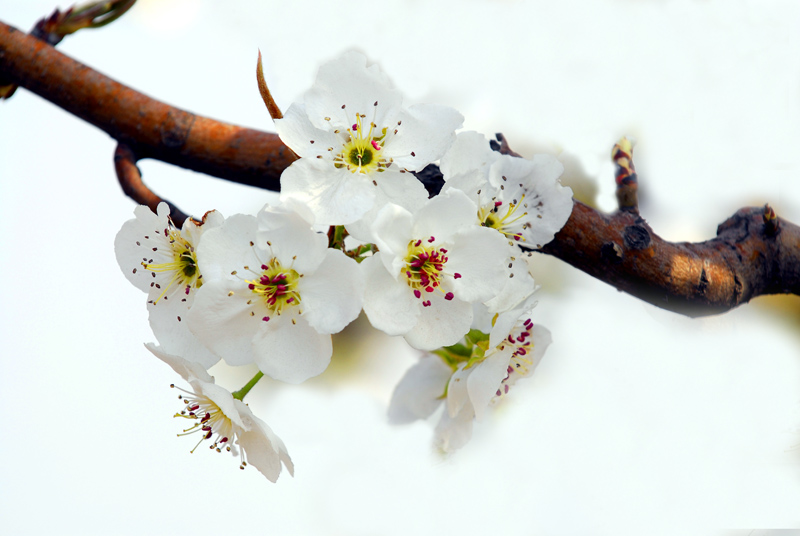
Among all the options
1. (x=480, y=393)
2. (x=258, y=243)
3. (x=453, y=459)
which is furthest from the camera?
(x=453, y=459)

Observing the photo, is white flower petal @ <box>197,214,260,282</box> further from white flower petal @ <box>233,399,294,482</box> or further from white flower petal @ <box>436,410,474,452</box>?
white flower petal @ <box>436,410,474,452</box>

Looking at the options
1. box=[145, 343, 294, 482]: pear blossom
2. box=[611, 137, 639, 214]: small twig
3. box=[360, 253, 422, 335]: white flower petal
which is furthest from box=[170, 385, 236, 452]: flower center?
box=[611, 137, 639, 214]: small twig

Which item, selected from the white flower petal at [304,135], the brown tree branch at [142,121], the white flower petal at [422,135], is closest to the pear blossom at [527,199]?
the white flower petal at [422,135]

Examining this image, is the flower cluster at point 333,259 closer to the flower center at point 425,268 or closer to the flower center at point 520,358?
the flower center at point 425,268

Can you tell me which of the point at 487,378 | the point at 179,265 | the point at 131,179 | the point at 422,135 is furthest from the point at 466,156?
the point at 131,179

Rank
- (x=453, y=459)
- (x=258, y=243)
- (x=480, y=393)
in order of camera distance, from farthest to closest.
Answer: (x=453, y=459)
(x=480, y=393)
(x=258, y=243)

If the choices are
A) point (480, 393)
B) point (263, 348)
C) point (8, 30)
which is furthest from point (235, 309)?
point (8, 30)

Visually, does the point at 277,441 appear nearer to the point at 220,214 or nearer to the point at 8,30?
the point at 220,214
